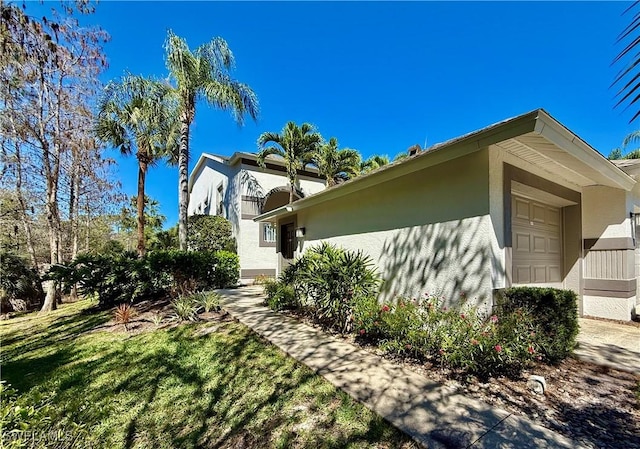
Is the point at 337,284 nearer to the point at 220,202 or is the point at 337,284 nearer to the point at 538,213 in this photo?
the point at 538,213

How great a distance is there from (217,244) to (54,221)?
6831 mm

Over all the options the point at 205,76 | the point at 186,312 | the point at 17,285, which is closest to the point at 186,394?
the point at 186,312

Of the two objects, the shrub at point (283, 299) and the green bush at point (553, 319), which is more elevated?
the green bush at point (553, 319)

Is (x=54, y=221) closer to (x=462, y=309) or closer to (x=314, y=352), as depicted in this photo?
(x=314, y=352)

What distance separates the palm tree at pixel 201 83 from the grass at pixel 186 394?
294 inches

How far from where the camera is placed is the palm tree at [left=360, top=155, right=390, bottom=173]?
19531 mm

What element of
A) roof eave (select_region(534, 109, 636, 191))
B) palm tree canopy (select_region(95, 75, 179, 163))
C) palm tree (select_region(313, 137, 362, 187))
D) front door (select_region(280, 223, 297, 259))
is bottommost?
front door (select_region(280, 223, 297, 259))

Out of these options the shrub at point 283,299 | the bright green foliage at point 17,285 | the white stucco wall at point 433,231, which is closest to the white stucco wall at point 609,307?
the white stucco wall at point 433,231

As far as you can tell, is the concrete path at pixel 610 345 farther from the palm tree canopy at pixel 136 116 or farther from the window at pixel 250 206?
the palm tree canopy at pixel 136 116

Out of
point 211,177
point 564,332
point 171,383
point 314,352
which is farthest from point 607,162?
point 211,177

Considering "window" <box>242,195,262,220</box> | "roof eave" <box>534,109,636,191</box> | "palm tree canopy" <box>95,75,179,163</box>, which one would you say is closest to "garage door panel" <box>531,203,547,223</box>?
"roof eave" <box>534,109,636,191</box>

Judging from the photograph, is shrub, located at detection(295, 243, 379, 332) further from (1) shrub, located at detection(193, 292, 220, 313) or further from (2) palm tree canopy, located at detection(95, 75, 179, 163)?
(2) palm tree canopy, located at detection(95, 75, 179, 163)

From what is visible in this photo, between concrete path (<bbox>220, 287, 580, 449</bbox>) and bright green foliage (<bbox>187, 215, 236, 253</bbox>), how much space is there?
11600 mm

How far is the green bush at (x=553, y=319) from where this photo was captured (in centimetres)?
390
